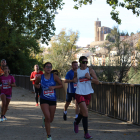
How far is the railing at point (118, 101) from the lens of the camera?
762 cm

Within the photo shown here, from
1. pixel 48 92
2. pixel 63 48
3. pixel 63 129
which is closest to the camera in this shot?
pixel 48 92

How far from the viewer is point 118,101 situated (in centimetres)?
857

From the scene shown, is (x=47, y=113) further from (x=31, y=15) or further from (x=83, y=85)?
(x=31, y=15)

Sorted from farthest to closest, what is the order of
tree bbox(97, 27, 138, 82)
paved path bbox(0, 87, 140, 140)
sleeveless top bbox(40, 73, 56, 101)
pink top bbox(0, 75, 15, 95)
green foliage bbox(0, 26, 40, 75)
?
green foliage bbox(0, 26, 40, 75), tree bbox(97, 27, 138, 82), pink top bbox(0, 75, 15, 95), paved path bbox(0, 87, 140, 140), sleeveless top bbox(40, 73, 56, 101)

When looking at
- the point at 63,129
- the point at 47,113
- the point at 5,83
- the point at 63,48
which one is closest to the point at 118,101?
the point at 63,129

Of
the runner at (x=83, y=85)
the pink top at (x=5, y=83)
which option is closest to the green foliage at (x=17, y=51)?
the pink top at (x=5, y=83)

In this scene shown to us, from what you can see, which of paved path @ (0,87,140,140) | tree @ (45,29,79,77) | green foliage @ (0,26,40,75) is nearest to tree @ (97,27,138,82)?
paved path @ (0,87,140,140)

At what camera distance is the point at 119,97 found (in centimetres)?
848

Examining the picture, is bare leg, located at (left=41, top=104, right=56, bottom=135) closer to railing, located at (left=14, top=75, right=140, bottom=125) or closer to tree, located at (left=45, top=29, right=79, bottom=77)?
railing, located at (left=14, top=75, right=140, bottom=125)

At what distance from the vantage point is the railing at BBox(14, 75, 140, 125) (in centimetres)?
762

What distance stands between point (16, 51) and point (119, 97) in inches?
1103

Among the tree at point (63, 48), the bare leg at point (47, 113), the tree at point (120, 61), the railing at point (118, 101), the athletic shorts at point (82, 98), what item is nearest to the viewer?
the bare leg at point (47, 113)

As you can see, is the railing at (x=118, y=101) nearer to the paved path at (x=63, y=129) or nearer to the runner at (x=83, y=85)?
the paved path at (x=63, y=129)

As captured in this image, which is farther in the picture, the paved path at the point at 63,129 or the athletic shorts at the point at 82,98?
the paved path at the point at 63,129
